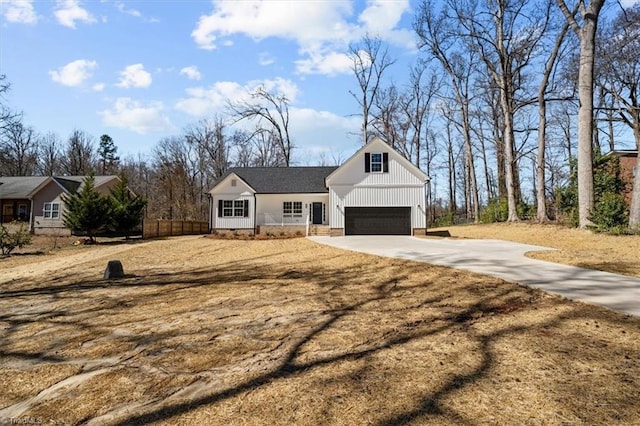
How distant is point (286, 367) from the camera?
3660 mm

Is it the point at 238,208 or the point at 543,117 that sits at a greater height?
the point at 543,117

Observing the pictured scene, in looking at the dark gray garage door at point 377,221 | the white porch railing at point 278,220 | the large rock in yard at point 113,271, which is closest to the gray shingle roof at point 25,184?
the white porch railing at point 278,220

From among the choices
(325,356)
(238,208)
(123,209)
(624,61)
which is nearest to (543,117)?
(624,61)

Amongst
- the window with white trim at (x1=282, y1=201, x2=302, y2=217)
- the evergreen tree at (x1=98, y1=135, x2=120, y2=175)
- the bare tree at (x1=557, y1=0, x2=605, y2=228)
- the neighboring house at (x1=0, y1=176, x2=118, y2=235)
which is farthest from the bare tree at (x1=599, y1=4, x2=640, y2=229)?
the evergreen tree at (x1=98, y1=135, x2=120, y2=175)

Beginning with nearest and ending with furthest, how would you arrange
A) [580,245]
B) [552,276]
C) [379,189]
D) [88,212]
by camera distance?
[552,276] < [580,245] < [379,189] < [88,212]

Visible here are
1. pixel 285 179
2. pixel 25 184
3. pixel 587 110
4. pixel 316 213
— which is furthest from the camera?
pixel 25 184

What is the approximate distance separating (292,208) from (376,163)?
22.3 feet

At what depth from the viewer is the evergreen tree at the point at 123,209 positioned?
2259 cm

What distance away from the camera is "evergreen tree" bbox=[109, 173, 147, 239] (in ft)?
74.1

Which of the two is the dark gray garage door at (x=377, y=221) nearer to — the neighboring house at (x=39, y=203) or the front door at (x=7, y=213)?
the neighboring house at (x=39, y=203)

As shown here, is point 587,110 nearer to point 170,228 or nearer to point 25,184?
point 170,228

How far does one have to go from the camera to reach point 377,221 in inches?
826

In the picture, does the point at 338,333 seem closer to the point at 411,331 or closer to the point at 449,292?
the point at 411,331

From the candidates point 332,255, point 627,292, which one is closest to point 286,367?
point 627,292
